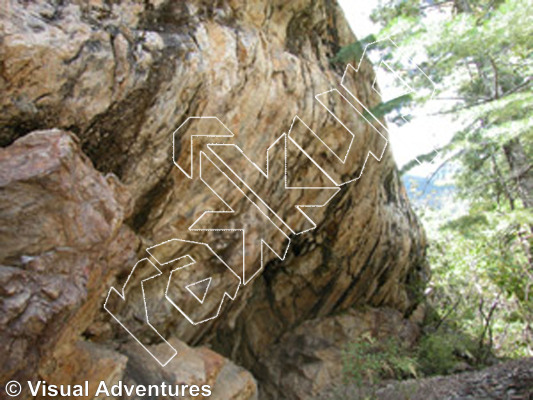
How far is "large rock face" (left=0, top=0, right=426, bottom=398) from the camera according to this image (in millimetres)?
3037

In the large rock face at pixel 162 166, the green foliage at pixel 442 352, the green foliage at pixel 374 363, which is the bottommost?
the green foliage at pixel 442 352

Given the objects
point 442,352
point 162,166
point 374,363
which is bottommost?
point 442,352

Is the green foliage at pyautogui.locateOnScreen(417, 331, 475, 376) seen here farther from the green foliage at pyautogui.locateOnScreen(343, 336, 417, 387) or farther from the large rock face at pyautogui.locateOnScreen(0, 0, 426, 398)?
the large rock face at pyautogui.locateOnScreen(0, 0, 426, 398)

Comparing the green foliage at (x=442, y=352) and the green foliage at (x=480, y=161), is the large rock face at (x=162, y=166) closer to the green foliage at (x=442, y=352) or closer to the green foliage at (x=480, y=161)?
the green foliage at (x=480, y=161)

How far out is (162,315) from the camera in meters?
5.08

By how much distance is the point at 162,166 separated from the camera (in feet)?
14.3

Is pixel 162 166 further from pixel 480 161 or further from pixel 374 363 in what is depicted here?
pixel 480 161

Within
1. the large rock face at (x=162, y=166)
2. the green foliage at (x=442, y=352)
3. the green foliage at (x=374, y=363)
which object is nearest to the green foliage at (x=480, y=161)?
the green foliage at (x=442, y=352)

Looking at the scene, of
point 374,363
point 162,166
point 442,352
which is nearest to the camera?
point 162,166

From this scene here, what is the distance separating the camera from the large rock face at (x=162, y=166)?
304 centimetres

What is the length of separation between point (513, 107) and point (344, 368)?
4.56 metres

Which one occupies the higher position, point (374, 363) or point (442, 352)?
point (374, 363)


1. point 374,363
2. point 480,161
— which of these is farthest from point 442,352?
point 480,161

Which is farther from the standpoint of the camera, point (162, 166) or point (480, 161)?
point (480, 161)
